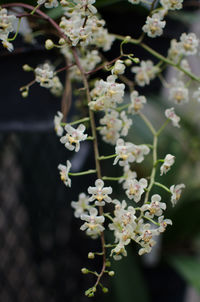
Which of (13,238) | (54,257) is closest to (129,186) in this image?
(54,257)

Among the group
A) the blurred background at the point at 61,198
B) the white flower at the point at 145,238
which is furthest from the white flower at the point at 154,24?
the white flower at the point at 145,238

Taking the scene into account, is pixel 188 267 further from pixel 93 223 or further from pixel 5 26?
pixel 5 26

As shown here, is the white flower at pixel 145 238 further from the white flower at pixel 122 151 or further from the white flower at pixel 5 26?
the white flower at pixel 5 26

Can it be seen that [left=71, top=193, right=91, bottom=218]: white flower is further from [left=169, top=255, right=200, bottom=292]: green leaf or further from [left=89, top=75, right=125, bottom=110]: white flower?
[left=169, top=255, right=200, bottom=292]: green leaf

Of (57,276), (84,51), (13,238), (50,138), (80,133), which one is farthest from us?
(13,238)

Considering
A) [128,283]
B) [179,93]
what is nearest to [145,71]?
[179,93]

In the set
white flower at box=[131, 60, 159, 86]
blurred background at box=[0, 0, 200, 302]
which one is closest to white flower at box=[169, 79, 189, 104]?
white flower at box=[131, 60, 159, 86]

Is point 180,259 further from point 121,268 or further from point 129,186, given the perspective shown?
point 129,186
